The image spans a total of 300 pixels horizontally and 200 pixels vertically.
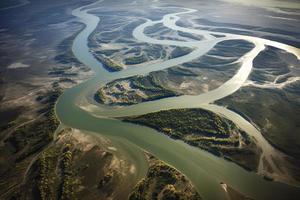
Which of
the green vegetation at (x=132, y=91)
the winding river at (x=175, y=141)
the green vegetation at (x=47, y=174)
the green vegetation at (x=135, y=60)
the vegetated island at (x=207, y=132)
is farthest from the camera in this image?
the green vegetation at (x=135, y=60)

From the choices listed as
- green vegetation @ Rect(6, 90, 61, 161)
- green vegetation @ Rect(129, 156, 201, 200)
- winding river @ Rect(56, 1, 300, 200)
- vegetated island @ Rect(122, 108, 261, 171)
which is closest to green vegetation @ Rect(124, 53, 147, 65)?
winding river @ Rect(56, 1, 300, 200)

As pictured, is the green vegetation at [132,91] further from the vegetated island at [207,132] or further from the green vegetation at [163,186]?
the green vegetation at [163,186]

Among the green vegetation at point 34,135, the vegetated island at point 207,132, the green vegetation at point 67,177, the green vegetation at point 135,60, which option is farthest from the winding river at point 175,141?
the green vegetation at point 67,177

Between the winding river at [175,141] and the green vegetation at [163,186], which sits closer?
the green vegetation at [163,186]

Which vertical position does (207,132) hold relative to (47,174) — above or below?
above

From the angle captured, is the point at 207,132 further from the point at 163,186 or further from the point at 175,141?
the point at 163,186

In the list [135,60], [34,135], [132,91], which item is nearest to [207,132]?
[132,91]

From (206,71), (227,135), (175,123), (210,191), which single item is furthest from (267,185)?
(206,71)
